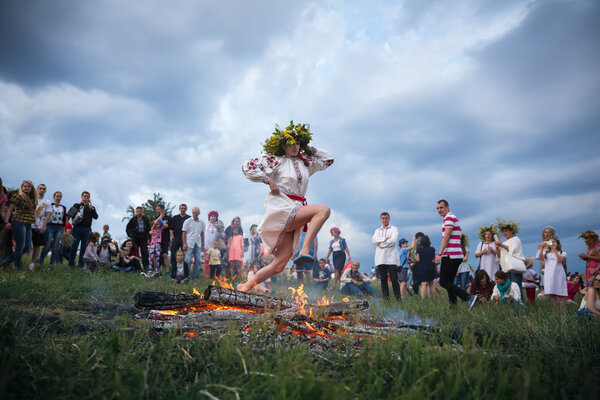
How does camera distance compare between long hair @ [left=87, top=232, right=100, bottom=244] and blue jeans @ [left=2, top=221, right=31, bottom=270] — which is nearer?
blue jeans @ [left=2, top=221, right=31, bottom=270]

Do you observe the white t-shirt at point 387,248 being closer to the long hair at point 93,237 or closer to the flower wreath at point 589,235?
the flower wreath at point 589,235

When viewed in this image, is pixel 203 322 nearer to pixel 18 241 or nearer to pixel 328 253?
pixel 18 241

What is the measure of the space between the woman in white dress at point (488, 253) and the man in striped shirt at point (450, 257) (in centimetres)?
206

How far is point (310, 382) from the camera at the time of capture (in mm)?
1809

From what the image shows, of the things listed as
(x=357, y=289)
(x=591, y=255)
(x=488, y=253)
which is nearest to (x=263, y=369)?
(x=591, y=255)

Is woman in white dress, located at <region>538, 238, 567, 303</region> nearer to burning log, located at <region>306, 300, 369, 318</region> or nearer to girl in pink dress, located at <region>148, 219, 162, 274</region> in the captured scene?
burning log, located at <region>306, 300, 369, 318</region>

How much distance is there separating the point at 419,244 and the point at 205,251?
22.9 ft

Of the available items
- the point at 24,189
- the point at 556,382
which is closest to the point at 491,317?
the point at 556,382

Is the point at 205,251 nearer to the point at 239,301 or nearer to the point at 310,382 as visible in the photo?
the point at 239,301

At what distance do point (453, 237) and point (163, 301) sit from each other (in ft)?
18.7

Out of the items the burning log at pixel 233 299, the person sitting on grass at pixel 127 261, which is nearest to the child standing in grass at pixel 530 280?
the burning log at pixel 233 299

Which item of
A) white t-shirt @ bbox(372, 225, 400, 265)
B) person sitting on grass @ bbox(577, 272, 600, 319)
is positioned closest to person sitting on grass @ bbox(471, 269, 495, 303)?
person sitting on grass @ bbox(577, 272, 600, 319)

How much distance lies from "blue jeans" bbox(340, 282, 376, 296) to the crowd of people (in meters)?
0.03

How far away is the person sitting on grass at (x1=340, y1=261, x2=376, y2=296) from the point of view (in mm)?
10150
